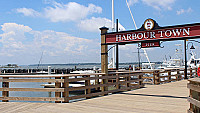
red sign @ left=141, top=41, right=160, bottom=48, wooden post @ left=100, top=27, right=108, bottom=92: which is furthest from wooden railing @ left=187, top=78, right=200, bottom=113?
wooden post @ left=100, top=27, right=108, bottom=92

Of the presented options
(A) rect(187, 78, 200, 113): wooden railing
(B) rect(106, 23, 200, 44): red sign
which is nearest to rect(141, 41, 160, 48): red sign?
(B) rect(106, 23, 200, 44): red sign

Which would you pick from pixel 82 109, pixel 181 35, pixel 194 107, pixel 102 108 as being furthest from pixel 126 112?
pixel 181 35

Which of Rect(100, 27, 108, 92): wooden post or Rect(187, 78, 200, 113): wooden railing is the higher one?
Rect(100, 27, 108, 92): wooden post

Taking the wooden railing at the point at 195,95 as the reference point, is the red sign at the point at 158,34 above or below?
above

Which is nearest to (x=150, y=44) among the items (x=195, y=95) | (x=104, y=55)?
(x=104, y=55)

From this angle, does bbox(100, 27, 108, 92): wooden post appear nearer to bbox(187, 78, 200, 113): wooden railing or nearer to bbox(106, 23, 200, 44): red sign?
bbox(106, 23, 200, 44): red sign

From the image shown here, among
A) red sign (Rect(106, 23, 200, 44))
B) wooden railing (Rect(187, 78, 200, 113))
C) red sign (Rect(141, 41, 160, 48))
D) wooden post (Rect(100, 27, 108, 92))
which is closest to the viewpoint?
wooden railing (Rect(187, 78, 200, 113))

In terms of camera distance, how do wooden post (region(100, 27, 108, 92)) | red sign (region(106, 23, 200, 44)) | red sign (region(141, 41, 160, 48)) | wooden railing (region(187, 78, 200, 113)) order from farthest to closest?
wooden post (region(100, 27, 108, 92))
red sign (region(141, 41, 160, 48))
red sign (region(106, 23, 200, 44))
wooden railing (region(187, 78, 200, 113))

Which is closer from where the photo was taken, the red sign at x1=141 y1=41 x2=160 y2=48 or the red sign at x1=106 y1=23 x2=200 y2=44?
the red sign at x1=106 y1=23 x2=200 y2=44

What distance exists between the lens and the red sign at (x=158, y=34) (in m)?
8.41

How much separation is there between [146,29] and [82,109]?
447 centimetres

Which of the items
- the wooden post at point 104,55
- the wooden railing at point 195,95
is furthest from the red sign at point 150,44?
the wooden railing at point 195,95

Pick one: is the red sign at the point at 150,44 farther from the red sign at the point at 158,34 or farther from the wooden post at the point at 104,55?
the wooden post at the point at 104,55

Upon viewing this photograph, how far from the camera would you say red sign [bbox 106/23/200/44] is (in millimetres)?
8406
